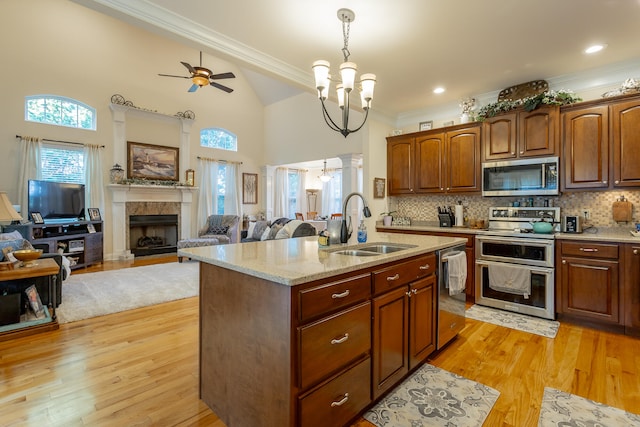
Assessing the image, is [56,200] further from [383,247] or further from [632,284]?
[632,284]

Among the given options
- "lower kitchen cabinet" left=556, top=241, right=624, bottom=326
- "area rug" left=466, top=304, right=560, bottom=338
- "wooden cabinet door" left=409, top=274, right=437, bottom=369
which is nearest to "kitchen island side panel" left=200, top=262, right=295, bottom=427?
"wooden cabinet door" left=409, top=274, right=437, bottom=369

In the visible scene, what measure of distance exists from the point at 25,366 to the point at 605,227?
18.9 ft

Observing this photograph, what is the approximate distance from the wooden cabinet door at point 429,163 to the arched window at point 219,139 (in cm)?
580

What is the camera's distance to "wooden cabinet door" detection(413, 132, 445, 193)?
457cm

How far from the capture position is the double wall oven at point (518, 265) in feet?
10.9

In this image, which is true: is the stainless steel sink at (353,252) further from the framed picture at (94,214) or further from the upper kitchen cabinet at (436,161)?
the framed picture at (94,214)

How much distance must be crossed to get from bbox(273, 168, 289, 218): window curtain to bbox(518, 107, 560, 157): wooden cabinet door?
727cm

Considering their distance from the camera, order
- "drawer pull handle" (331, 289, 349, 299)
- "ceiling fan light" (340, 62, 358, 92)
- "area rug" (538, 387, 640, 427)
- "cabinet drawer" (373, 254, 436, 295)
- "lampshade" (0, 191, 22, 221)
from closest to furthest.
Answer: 1. "drawer pull handle" (331, 289, 349, 299)
2. "area rug" (538, 387, 640, 427)
3. "cabinet drawer" (373, 254, 436, 295)
4. "ceiling fan light" (340, 62, 358, 92)
5. "lampshade" (0, 191, 22, 221)

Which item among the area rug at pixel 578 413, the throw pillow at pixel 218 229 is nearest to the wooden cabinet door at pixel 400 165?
the area rug at pixel 578 413

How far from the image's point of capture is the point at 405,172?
4.98m

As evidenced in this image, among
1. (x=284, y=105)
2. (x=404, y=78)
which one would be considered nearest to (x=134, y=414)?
(x=404, y=78)

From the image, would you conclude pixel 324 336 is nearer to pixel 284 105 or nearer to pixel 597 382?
pixel 597 382

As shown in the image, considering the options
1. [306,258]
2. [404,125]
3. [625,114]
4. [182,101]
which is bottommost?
[306,258]

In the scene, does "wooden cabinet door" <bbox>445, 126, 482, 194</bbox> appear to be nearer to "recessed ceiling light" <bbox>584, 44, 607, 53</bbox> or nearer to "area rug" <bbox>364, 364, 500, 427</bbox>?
"recessed ceiling light" <bbox>584, 44, 607, 53</bbox>
